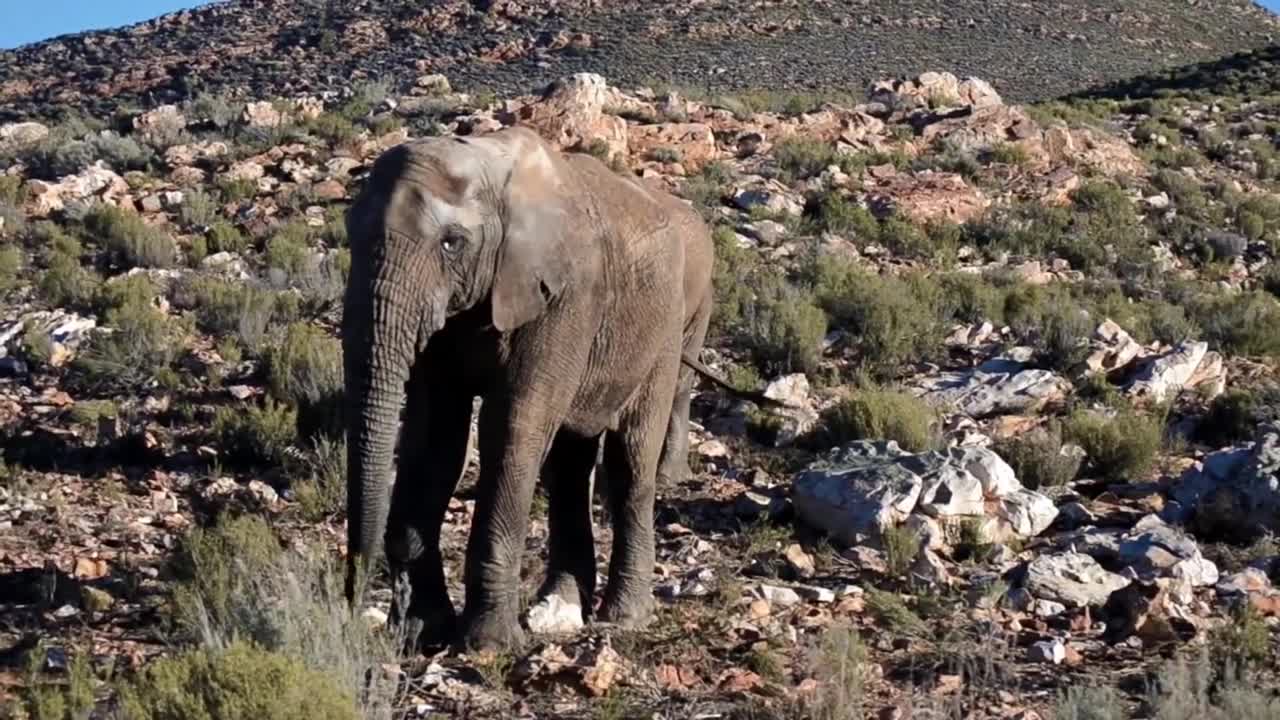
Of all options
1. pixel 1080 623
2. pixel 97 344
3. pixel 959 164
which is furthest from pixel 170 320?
pixel 959 164

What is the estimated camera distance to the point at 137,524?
8.27m

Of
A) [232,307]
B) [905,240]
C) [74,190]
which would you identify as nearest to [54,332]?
[232,307]

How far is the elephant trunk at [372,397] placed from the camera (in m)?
5.52

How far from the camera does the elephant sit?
220 inches

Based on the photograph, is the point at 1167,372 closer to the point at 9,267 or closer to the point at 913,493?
the point at 913,493

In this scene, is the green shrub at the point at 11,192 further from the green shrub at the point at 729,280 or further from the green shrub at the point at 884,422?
the green shrub at the point at 884,422

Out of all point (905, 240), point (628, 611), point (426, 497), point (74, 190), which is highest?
point (426, 497)

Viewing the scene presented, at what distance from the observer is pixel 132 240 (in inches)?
609

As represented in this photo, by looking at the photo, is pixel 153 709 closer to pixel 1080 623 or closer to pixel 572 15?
pixel 1080 623

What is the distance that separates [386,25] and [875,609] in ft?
141

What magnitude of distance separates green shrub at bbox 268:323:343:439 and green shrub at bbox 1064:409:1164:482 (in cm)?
505

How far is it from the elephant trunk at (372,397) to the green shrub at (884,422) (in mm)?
5270

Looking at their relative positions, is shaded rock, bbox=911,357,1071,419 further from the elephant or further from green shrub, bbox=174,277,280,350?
green shrub, bbox=174,277,280,350

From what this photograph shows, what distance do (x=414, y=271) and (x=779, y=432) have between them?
5.43 meters
